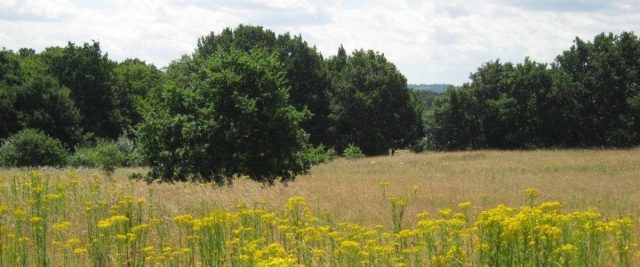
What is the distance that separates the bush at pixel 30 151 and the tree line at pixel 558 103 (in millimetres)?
28590

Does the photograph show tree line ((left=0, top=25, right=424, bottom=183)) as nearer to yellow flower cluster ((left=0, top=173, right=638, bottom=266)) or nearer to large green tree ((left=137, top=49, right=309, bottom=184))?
large green tree ((left=137, top=49, right=309, bottom=184))

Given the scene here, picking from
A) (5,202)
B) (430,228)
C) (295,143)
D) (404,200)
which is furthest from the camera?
(295,143)

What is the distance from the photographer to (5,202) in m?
9.46

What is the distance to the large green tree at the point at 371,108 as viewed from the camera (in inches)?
1911

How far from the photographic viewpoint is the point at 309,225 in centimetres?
673

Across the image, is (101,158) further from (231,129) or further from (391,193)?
(391,193)

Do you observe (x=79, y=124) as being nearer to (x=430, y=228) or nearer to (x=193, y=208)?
(x=193, y=208)

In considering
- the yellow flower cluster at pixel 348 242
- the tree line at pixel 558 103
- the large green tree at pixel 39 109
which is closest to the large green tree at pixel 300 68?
the tree line at pixel 558 103

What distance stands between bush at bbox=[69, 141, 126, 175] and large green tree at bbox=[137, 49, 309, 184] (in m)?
14.2

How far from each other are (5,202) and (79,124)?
35.5 m

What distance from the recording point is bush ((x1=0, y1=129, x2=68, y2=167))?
31.6m

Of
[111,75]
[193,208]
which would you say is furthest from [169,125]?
[111,75]

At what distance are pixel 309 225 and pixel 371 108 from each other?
42058mm

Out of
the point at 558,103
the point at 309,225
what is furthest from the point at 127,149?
the point at 309,225
